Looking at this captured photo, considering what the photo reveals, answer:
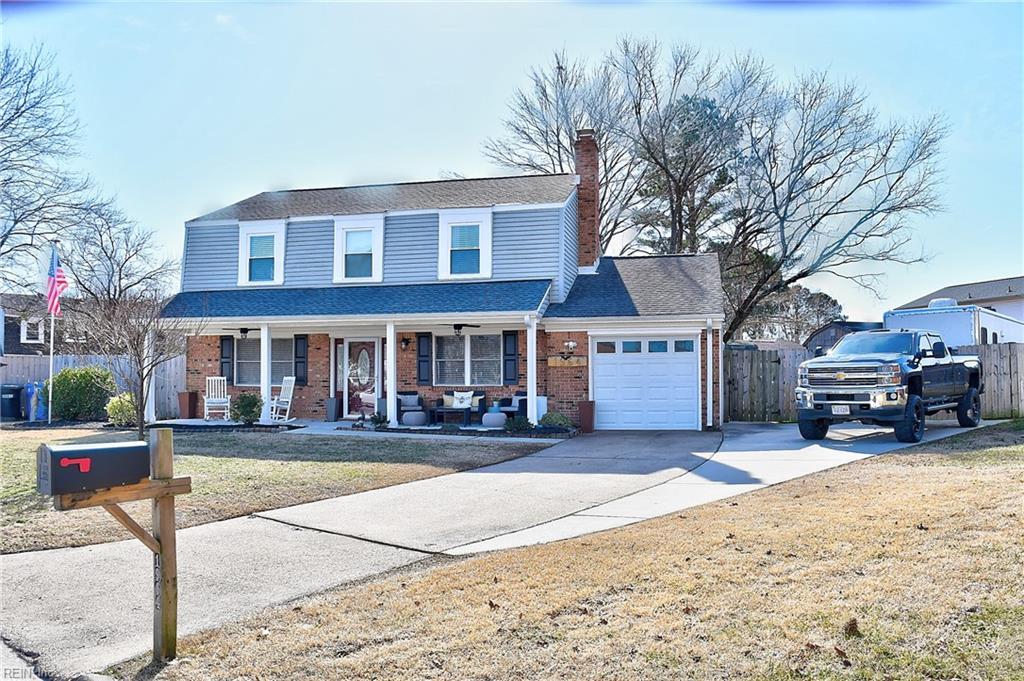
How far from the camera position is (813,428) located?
14.4 m

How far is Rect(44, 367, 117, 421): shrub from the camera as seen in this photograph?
66.3 ft

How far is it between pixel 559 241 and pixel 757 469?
360 inches

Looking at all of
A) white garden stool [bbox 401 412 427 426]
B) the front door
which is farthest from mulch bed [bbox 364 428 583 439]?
the front door

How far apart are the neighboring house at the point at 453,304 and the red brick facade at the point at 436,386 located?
0.11ft

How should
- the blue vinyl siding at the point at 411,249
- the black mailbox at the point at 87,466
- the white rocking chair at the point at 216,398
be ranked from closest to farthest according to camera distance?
1. the black mailbox at the point at 87,466
2. the white rocking chair at the point at 216,398
3. the blue vinyl siding at the point at 411,249

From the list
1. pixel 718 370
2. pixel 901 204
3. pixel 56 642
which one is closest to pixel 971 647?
pixel 56 642

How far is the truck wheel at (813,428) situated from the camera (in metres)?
14.4

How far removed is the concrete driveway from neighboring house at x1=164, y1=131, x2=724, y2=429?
4.97m

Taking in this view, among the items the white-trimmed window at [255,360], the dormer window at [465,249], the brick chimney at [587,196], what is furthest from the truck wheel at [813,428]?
the white-trimmed window at [255,360]

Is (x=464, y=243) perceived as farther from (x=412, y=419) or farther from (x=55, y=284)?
(x=55, y=284)

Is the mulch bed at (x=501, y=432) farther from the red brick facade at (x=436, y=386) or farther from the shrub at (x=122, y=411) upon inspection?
the shrub at (x=122, y=411)

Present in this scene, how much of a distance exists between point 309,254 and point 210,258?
2980mm

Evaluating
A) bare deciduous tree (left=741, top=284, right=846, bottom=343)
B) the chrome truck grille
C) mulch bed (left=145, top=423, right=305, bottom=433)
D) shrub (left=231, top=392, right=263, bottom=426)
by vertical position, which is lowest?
mulch bed (left=145, top=423, right=305, bottom=433)

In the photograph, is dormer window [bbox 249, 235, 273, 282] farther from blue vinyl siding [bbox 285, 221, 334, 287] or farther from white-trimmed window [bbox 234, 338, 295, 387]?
white-trimmed window [bbox 234, 338, 295, 387]
